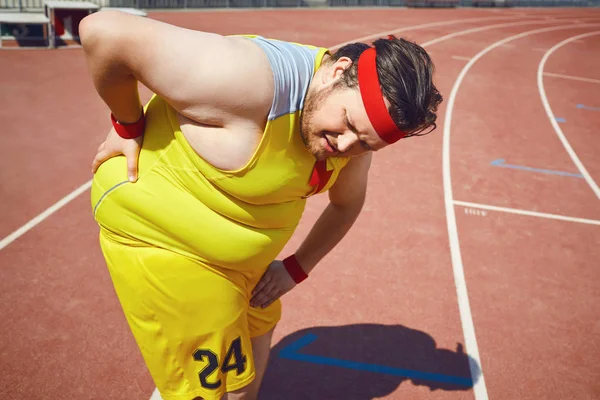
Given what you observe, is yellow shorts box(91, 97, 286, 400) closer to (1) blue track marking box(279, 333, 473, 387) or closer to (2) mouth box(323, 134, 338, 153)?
(2) mouth box(323, 134, 338, 153)

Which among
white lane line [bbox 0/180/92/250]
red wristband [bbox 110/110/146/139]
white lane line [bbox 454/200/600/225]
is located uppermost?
red wristband [bbox 110/110/146/139]

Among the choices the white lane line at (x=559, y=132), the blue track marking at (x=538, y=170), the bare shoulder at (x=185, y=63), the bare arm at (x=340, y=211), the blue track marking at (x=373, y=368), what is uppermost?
the bare shoulder at (x=185, y=63)

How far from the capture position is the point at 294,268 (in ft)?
7.71

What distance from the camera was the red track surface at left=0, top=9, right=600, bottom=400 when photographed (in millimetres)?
3508

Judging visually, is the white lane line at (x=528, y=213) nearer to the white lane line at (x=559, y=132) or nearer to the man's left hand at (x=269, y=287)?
the white lane line at (x=559, y=132)

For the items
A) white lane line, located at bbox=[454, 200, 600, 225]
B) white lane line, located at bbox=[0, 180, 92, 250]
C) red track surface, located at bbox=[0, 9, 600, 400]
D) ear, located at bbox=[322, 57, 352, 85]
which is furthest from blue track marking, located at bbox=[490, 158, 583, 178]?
ear, located at bbox=[322, 57, 352, 85]

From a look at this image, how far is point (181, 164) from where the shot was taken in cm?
162

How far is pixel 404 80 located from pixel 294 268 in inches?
44.3

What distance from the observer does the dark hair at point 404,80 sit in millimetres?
1521

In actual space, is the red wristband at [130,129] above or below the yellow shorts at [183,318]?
above

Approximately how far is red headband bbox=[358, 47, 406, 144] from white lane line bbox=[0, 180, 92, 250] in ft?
13.6

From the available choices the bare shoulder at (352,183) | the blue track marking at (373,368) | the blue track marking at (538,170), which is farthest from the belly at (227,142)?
the blue track marking at (538,170)

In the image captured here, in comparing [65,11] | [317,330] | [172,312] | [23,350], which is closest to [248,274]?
[172,312]

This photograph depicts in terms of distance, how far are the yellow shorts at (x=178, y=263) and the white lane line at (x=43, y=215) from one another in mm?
3292
